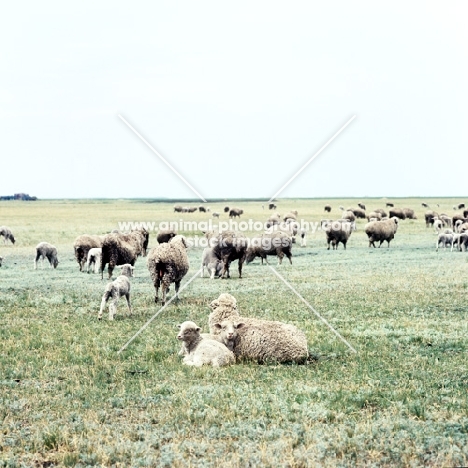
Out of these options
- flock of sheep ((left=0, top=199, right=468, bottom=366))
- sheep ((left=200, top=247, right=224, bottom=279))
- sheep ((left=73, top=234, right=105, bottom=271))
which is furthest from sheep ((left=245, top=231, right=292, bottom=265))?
sheep ((left=73, top=234, right=105, bottom=271))

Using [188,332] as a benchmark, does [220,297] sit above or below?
above

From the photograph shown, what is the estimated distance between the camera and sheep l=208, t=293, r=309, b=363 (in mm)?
10742

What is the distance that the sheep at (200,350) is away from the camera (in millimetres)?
10461

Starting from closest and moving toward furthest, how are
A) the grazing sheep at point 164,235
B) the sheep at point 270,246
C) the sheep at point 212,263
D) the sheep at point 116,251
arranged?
the sheep at point 116,251 → the sheep at point 212,263 → the sheep at point 270,246 → the grazing sheep at point 164,235

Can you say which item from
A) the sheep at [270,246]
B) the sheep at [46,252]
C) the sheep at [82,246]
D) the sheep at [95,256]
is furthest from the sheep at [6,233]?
the sheep at [270,246]

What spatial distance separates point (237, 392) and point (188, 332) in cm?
201

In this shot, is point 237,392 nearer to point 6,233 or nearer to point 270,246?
point 270,246

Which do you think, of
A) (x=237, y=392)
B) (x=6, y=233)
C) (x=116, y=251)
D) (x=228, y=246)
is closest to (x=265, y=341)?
(x=237, y=392)

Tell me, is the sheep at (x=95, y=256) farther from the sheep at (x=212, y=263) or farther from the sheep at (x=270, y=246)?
the sheep at (x=270, y=246)

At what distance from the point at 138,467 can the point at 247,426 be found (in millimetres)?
1538

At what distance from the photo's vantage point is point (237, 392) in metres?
8.90

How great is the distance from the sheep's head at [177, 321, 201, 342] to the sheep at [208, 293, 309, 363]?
1.70 feet

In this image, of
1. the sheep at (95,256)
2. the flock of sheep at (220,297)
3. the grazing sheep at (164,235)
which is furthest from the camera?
the grazing sheep at (164,235)

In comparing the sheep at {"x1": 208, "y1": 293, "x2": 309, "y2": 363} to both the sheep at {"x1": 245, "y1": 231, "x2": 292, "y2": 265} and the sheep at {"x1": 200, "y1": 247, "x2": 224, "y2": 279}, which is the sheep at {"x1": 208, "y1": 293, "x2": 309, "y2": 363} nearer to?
the sheep at {"x1": 200, "y1": 247, "x2": 224, "y2": 279}
